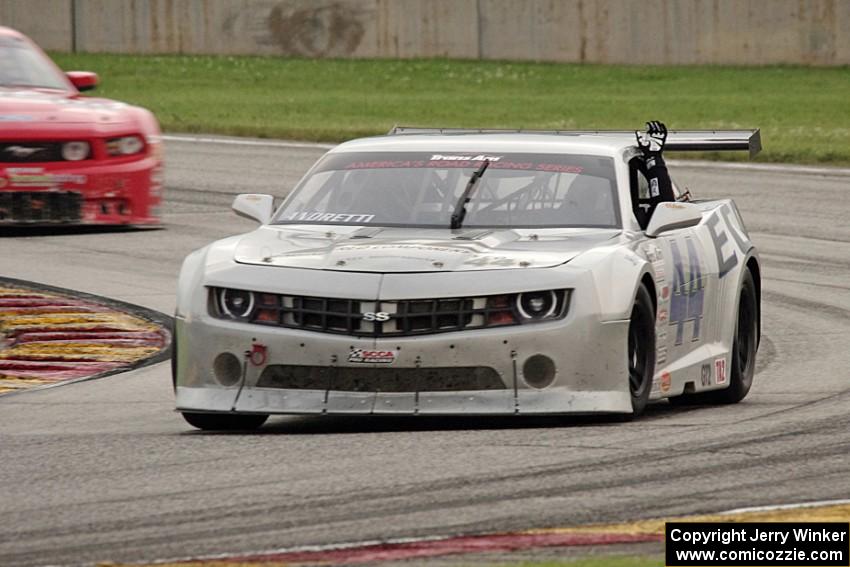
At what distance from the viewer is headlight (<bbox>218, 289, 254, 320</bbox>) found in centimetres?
809

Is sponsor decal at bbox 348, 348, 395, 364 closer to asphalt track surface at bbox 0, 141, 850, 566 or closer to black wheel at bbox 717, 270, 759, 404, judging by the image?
asphalt track surface at bbox 0, 141, 850, 566

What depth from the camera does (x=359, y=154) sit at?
950cm

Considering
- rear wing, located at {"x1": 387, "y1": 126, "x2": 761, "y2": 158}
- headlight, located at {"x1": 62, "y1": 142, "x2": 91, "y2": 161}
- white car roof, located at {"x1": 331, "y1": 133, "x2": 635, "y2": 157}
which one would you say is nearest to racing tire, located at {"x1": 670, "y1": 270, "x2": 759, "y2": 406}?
rear wing, located at {"x1": 387, "y1": 126, "x2": 761, "y2": 158}

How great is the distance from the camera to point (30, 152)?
1564cm

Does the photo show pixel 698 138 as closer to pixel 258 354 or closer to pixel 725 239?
pixel 725 239

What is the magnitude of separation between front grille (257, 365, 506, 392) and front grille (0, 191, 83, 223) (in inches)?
332

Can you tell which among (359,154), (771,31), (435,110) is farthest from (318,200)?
(771,31)

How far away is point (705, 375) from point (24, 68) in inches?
365

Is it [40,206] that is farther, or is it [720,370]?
[40,206]

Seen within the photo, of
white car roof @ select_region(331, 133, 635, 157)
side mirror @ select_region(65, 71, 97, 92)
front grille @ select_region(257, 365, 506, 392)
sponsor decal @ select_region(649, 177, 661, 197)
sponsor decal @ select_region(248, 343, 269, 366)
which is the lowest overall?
front grille @ select_region(257, 365, 506, 392)

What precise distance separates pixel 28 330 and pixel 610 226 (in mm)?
4316

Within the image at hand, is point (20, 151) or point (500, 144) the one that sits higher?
point (500, 144)

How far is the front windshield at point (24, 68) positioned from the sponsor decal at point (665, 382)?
9.23 meters

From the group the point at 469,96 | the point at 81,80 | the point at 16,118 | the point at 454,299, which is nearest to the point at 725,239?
the point at 454,299
